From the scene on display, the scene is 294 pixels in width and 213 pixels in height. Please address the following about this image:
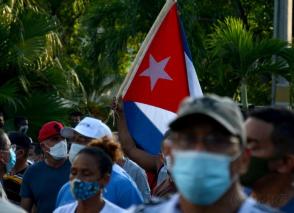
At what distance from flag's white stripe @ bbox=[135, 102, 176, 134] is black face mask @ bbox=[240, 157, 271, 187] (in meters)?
4.20

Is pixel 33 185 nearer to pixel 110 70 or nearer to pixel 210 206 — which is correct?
pixel 210 206

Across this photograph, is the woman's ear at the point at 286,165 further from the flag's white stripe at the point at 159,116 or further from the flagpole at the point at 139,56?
the flagpole at the point at 139,56

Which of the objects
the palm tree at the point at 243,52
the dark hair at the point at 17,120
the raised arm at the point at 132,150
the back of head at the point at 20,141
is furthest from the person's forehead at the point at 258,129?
the dark hair at the point at 17,120

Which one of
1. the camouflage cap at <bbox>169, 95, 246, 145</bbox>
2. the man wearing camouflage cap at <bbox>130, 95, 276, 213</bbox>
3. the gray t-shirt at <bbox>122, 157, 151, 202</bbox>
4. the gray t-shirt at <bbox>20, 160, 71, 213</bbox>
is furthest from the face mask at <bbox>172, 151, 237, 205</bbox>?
the gray t-shirt at <bbox>20, 160, 71, 213</bbox>

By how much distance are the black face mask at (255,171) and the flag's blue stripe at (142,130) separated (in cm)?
412

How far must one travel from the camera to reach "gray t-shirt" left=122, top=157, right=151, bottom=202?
9.01 metres

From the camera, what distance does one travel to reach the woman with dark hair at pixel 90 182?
662 centimetres

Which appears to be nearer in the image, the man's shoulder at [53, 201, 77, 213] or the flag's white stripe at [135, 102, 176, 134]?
the man's shoulder at [53, 201, 77, 213]

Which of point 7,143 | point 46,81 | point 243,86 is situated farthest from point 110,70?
point 7,143

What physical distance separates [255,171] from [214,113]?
107cm

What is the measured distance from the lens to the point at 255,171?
4855 millimetres

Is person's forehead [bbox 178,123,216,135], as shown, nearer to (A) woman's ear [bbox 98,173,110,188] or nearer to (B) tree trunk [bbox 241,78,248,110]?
(A) woman's ear [bbox 98,173,110,188]

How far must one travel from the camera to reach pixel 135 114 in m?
9.44

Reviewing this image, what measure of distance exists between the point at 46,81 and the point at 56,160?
339 inches
